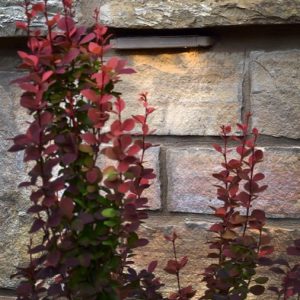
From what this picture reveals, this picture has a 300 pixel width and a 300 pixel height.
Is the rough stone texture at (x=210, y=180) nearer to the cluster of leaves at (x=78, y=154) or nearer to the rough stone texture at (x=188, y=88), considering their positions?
the rough stone texture at (x=188, y=88)

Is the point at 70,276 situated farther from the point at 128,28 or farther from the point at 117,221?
the point at 128,28

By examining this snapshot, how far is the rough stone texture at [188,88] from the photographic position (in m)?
1.96

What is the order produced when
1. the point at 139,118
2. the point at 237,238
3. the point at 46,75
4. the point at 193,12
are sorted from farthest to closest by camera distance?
the point at 193,12 → the point at 237,238 → the point at 139,118 → the point at 46,75

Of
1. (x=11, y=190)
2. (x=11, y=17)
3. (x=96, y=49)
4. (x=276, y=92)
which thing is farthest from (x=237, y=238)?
(x=11, y=17)

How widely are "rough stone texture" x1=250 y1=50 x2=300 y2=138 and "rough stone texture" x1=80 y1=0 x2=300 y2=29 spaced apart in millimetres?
104

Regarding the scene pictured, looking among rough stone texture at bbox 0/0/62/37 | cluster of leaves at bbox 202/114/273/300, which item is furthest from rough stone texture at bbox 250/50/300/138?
rough stone texture at bbox 0/0/62/37

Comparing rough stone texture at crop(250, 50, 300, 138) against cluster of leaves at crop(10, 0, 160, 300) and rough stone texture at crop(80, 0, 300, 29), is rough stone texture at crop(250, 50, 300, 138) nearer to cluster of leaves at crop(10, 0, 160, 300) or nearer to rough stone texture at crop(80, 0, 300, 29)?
rough stone texture at crop(80, 0, 300, 29)

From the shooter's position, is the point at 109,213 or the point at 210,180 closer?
the point at 109,213

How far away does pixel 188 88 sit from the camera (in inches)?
78.4

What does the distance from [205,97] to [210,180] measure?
228 mm

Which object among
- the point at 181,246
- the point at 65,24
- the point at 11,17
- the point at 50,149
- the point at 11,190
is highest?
the point at 65,24

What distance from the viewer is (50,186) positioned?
1417mm

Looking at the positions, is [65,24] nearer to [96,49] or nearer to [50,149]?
[96,49]

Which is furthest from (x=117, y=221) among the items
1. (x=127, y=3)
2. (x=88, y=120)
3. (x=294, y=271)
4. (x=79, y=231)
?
(x=127, y=3)
